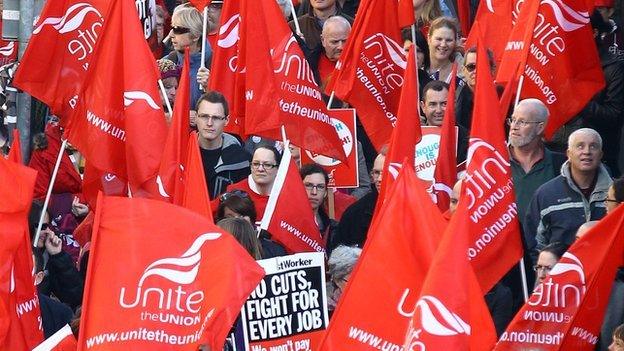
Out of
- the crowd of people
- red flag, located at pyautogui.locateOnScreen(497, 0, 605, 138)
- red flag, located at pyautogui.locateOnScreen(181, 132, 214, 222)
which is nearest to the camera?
red flag, located at pyautogui.locateOnScreen(181, 132, 214, 222)

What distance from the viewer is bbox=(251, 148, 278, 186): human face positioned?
12.4 m

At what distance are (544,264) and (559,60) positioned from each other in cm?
277

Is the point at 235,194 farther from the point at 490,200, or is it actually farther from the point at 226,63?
the point at 226,63

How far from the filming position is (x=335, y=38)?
14117 mm

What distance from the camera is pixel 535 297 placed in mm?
9883

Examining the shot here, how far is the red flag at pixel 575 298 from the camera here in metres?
9.80

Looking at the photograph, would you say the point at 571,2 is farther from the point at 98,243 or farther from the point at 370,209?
the point at 98,243

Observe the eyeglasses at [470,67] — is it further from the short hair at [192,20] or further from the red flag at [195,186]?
the red flag at [195,186]

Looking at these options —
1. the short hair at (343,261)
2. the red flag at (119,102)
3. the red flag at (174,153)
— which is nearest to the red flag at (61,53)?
the red flag at (119,102)

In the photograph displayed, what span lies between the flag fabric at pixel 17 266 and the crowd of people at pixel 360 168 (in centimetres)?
28

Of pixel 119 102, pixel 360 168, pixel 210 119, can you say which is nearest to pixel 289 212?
pixel 210 119

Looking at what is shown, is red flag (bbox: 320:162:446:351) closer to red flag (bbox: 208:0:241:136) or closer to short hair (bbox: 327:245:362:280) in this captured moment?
short hair (bbox: 327:245:362:280)

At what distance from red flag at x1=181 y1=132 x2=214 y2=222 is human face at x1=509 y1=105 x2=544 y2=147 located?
87.0 inches

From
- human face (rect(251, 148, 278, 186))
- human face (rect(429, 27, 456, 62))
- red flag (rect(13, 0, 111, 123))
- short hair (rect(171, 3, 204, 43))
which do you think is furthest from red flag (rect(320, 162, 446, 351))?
short hair (rect(171, 3, 204, 43))
